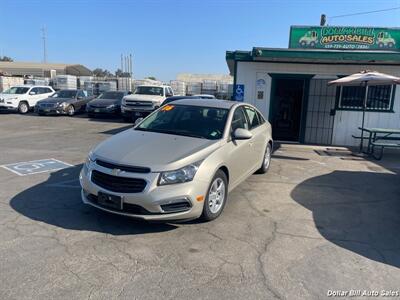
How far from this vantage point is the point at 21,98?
19672 millimetres

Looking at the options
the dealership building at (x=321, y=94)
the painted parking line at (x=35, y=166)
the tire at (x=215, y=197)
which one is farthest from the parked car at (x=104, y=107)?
the tire at (x=215, y=197)

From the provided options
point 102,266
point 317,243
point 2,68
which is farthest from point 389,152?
point 2,68

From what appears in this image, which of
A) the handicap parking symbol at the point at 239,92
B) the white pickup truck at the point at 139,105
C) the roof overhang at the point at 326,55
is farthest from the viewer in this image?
the white pickup truck at the point at 139,105

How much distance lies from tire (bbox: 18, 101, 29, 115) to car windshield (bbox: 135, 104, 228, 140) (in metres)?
17.0

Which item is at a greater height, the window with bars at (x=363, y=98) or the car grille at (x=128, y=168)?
the window with bars at (x=363, y=98)

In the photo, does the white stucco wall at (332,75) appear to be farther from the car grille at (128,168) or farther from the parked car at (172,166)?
the car grille at (128,168)

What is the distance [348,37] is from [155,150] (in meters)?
14.5

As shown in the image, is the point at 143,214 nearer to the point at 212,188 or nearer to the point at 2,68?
the point at 212,188

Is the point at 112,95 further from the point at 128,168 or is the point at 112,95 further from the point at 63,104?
the point at 128,168

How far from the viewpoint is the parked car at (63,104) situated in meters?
18.8

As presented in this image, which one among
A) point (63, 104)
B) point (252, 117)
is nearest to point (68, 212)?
point (252, 117)

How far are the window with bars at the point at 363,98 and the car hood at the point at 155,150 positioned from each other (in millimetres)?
8272

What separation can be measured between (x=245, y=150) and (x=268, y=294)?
2826 mm

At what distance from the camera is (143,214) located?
3.97m
